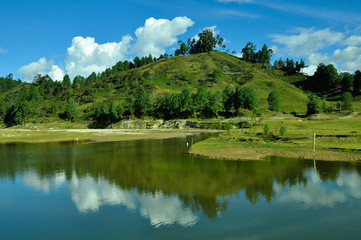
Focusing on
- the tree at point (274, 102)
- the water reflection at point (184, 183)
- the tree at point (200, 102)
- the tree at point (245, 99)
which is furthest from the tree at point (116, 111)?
the water reflection at point (184, 183)

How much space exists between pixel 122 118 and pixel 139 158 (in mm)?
117853

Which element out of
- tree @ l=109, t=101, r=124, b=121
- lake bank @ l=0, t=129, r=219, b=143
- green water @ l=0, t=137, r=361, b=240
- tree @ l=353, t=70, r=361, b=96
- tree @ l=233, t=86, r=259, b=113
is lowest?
green water @ l=0, t=137, r=361, b=240

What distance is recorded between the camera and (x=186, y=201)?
80.5ft

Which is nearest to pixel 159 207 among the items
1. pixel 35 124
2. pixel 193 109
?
pixel 193 109

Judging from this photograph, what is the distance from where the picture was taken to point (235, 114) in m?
147

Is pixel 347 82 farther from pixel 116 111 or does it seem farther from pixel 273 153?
pixel 273 153

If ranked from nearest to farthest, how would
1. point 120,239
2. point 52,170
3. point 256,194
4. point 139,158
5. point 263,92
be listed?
point 120,239
point 256,194
point 52,170
point 139,158
point 263,92

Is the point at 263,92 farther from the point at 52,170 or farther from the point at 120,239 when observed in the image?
the point at 120,239

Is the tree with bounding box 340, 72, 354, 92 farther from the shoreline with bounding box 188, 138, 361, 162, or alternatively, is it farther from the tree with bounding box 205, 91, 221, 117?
the shoreline with bounding box 188, 138, 361, 162

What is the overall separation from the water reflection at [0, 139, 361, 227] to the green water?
110 mm

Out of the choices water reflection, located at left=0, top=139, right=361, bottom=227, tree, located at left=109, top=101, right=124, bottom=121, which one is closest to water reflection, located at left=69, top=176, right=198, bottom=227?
water reflection, located at left=0, top=139, right=361, bottom=227

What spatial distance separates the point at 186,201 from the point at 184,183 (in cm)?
607

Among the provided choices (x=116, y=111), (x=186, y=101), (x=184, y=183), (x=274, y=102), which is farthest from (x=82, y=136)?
(x=274, y=102)

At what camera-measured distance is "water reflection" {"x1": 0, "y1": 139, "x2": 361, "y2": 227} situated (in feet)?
78.0
